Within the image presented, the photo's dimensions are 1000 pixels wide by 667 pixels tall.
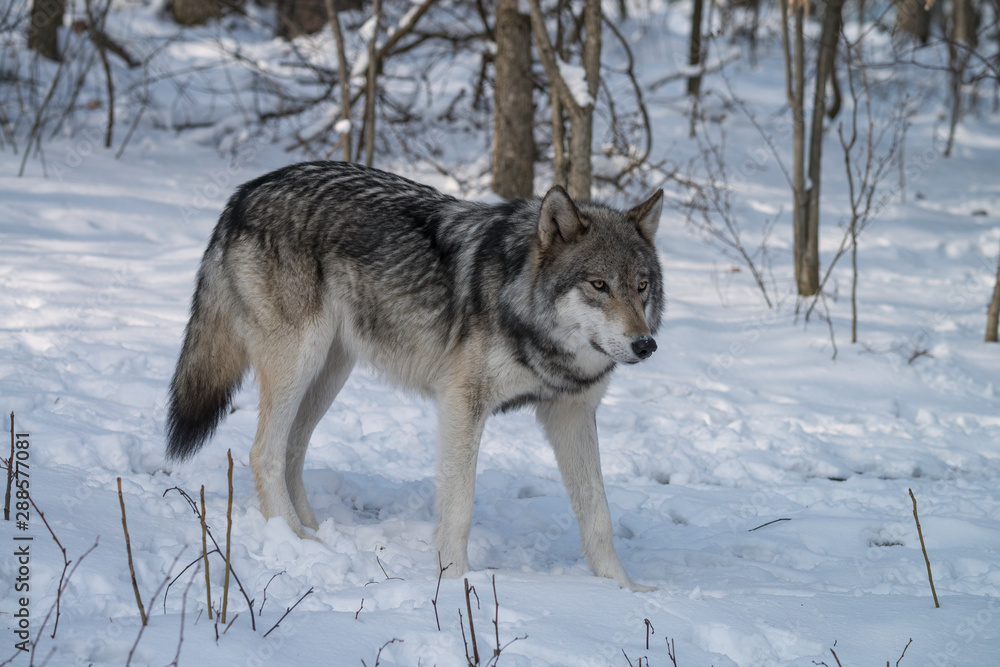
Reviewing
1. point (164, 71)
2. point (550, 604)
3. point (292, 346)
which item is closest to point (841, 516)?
point (550, 604)

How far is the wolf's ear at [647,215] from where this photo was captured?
3281mm

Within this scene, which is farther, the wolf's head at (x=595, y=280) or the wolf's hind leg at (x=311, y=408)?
the wolf's hind leg at (x=311, y=408)

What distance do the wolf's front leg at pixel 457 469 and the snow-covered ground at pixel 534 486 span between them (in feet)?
0.60

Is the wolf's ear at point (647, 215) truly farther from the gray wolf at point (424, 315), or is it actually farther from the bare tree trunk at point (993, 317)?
the bare tree trunk at point (993, 317)

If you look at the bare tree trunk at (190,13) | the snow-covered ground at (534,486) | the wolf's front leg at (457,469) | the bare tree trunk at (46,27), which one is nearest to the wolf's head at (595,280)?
the wolf's front leg at (457,469)

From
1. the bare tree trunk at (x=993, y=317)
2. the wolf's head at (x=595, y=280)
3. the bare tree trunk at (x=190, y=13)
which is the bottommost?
the bare tree trunk at (x=993, y=317)

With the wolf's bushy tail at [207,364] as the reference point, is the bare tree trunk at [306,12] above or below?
above

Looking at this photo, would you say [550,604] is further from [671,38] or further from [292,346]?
[671,38]

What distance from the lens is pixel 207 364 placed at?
12.1ft

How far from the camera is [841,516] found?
398 centimetres

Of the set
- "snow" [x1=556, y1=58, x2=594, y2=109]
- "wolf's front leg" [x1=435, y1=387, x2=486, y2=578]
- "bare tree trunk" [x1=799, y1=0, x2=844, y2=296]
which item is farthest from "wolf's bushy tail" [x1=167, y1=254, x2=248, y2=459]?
"bare tree trunk" [x1=799, y1=0, x2=844, y2=296]

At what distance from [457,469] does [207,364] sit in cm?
133

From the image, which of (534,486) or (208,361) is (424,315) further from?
(534,486)

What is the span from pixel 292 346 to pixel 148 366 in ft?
6.72
